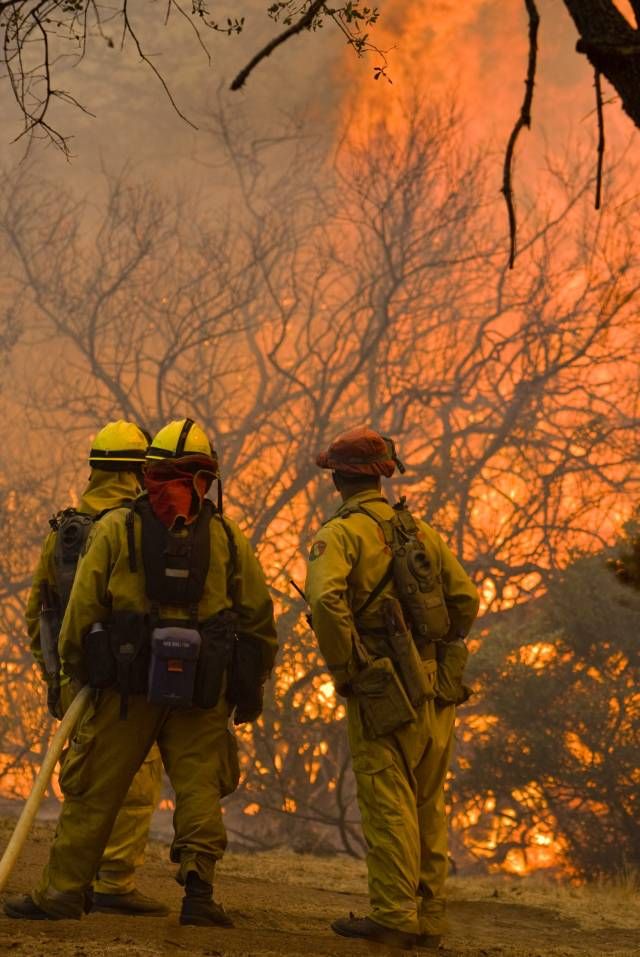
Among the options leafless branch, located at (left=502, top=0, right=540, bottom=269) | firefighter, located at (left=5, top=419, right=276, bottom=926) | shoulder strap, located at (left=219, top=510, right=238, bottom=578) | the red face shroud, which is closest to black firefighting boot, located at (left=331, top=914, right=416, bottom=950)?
firefighter, located at (left=5, top=419, right=276, bottom=926)

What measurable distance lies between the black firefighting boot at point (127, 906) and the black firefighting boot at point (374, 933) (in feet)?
2.34

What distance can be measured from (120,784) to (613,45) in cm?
274

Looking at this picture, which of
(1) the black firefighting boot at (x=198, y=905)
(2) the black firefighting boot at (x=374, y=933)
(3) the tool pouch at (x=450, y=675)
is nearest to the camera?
(1) the black firefighting boot at (x=198, y=905)

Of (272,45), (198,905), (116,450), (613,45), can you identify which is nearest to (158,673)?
(198,905)

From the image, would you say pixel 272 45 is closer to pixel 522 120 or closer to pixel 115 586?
pixel 522 120

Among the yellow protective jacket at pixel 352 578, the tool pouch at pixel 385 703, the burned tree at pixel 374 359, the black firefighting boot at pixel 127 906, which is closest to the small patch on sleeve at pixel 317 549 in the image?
the yellow protective jacket at pixel 352 578

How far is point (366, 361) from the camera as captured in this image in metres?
21.9

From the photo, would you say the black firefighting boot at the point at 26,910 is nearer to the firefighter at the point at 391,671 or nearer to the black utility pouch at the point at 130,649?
the black utility pouch at the point at 130,649

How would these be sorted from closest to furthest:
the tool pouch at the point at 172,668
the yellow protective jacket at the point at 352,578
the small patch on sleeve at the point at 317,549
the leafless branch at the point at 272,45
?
1. the leafless branch at the point at 272,45
2. the tool pouch at the point at 172,668
3. the yellow protective jacket at the point at 352,578
4. the small patch on sleeve at the point at 317,549

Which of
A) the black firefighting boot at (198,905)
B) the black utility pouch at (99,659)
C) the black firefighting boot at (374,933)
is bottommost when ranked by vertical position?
the black firefighting boot at (374,933)

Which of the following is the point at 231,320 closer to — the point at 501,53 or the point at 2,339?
the point at 2,339

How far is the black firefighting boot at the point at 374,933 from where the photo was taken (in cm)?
457

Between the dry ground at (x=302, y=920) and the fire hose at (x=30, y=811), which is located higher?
the fire hose at (x=30, y=811)

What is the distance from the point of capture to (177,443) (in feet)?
15.2
